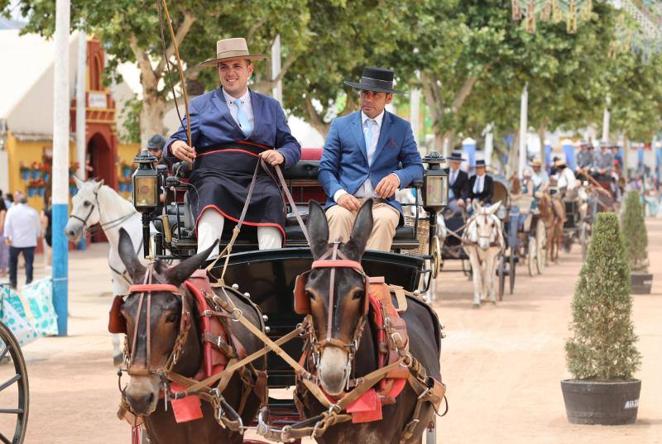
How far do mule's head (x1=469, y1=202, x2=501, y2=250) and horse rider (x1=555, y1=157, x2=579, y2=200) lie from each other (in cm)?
1199

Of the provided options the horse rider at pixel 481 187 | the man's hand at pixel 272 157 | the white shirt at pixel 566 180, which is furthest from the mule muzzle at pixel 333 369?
the white shirt at pixel 566 180

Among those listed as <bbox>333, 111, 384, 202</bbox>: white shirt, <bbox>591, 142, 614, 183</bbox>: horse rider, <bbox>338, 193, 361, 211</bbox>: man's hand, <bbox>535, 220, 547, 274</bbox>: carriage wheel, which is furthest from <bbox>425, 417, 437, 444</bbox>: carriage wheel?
<bbox>591, 142, 614, 183</bbox>: horse rider

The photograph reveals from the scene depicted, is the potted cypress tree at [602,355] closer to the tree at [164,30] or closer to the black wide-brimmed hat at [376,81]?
the black wide-brimmed hat at [376,81]

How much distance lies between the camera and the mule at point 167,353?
6430mm

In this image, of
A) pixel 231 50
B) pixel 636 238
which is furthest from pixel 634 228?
pixel 231 50

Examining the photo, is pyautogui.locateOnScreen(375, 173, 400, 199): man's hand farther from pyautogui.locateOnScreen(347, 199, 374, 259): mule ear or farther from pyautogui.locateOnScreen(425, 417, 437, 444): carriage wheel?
pyautogui.locateOnScreen(347, 199, 374, 259): mule ear

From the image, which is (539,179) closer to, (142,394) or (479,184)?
(479,184)

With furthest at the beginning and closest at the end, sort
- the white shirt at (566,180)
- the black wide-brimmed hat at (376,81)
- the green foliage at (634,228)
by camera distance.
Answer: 1. the white shirt at (566,180)
2. the green foliage at (634,228)
3. the black wide-brimmed hat at (376,81)

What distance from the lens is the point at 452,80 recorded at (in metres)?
39.3

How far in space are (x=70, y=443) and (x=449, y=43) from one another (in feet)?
74.6

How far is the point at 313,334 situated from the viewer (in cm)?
659

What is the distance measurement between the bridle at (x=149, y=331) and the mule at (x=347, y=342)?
23.3 inches

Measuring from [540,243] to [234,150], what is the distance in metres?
22.9

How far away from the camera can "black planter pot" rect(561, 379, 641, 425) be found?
12.0 metres
